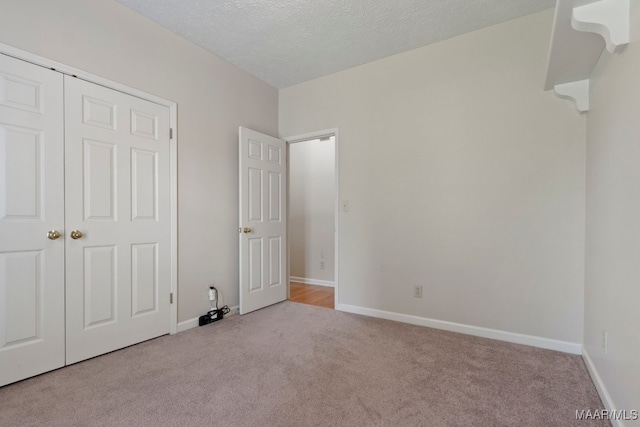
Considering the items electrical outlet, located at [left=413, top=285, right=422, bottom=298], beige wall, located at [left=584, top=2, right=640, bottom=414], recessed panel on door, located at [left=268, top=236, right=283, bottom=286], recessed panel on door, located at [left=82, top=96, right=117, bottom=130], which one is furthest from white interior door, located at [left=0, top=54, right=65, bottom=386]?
beige wall, located at [left=584, top=2, right=640, bottom=414]

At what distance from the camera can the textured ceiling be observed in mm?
2244

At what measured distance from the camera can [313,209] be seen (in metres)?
4.75

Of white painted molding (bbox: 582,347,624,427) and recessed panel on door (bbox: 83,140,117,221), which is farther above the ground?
recessed panel on door (bbox: 83,140,117,221)

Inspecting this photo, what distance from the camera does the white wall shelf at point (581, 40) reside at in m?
1.33

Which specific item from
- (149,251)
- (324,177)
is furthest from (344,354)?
(324,177)

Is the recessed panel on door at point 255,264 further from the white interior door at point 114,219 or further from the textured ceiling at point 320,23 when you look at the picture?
the textured ceiling at point 320,23

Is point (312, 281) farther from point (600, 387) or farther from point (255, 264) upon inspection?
point (600, 387)

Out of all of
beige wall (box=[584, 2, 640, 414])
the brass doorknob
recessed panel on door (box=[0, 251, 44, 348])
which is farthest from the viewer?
the brass doorknob

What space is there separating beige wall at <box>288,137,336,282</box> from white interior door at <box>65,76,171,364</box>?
8.18 ft

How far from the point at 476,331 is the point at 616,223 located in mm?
1462

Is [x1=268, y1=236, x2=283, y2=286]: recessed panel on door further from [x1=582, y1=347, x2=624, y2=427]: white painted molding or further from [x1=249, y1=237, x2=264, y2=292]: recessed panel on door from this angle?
[x1=582, y1=347, x2=624, y2=427]: white painted molding

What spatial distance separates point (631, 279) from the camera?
126 cm

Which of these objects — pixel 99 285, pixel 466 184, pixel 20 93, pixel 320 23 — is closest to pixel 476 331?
pixel 466 184

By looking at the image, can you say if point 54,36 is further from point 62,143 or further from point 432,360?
point 432,360
